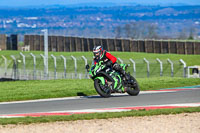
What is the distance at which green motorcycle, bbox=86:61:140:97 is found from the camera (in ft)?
51.2

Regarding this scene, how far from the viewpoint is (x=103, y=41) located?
5609cm

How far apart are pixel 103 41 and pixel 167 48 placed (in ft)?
20.6

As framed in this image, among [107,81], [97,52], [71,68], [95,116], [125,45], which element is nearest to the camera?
[95,116]

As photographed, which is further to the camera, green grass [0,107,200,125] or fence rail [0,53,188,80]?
fence rail [0,53,188,80]

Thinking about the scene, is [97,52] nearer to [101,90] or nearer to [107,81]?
[107,81]

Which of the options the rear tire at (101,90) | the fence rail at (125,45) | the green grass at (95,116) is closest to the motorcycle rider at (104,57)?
the rear tire at (101,90)

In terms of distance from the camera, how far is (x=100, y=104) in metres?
14.7

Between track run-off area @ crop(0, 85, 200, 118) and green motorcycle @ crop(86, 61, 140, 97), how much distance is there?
9.8 inches

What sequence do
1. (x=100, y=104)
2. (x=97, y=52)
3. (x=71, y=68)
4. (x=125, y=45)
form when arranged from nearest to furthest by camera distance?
(x=100, y=104), (x=97, y=52), (x=71, y=68), (x=125, y=45)

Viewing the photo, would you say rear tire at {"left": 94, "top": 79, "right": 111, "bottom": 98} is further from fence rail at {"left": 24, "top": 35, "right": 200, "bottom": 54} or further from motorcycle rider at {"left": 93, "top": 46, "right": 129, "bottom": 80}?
fence rail at {"left": 24, "top": 35, "right": 200, "bottom": 54}

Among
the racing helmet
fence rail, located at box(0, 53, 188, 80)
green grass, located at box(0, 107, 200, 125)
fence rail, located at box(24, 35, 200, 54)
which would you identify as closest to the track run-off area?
green grass, located at box(0, 107, 200, 125)

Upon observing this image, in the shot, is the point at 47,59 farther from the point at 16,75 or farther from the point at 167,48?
the point at 167,48

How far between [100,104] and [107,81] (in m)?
1.25

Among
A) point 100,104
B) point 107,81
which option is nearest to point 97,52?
point 107,81
